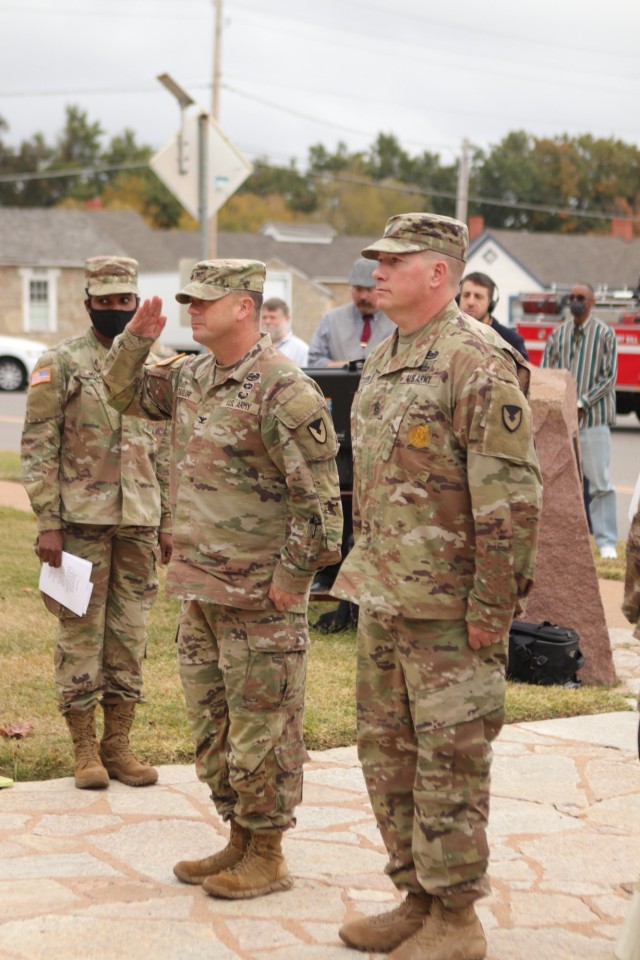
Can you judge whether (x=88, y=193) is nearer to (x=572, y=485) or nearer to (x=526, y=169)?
(x=526, y=169)

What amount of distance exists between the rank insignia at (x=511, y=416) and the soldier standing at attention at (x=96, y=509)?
223 centimetres

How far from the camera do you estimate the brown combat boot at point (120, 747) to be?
5605mm

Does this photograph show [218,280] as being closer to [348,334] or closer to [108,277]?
[108,277]

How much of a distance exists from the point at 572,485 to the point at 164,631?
2616 millimetres

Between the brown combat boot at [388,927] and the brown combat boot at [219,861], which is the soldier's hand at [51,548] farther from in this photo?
the brown combat boot at [388,927]

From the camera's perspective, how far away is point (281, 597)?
14.4 feet

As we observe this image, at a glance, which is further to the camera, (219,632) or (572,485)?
(572,485)

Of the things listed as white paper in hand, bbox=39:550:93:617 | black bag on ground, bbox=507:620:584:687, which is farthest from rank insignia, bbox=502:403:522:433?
black bag on ground, bbox=507:620:584:687

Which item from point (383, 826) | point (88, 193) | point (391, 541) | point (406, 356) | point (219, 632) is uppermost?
point (88, 193)

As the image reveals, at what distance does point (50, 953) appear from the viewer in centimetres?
389

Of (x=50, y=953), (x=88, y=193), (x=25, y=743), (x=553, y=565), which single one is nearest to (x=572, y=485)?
(x=553, y=565)

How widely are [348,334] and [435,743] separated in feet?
17.1

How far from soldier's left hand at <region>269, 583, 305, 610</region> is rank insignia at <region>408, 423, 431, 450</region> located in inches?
30.7

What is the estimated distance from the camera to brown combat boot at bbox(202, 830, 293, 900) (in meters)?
4.38
